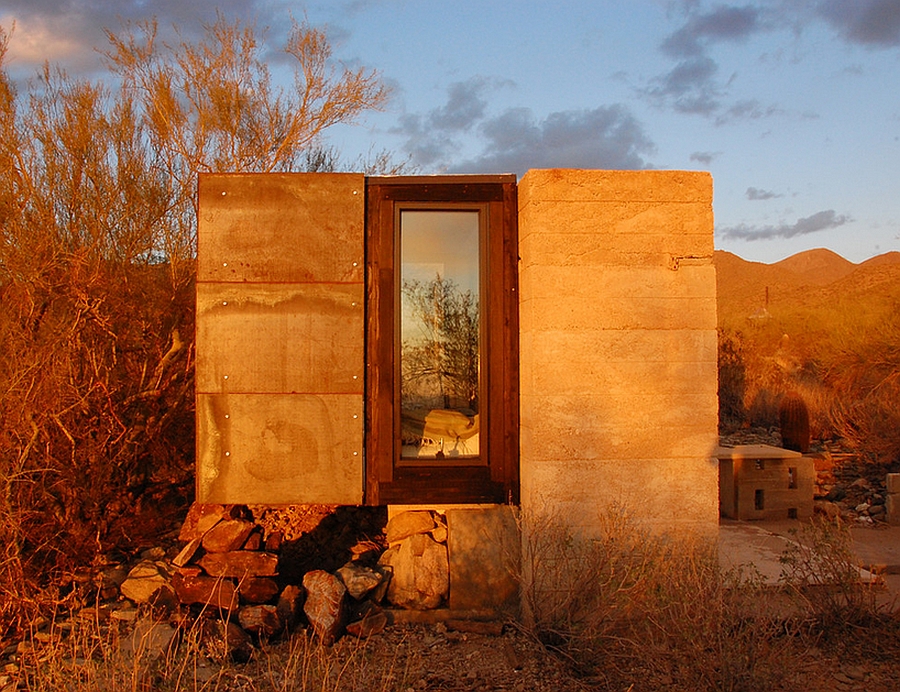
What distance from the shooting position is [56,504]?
6469 mm

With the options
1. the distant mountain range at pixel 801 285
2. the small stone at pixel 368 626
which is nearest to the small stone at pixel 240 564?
the small stone at pixel 368 626

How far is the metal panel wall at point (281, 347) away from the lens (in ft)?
18.1

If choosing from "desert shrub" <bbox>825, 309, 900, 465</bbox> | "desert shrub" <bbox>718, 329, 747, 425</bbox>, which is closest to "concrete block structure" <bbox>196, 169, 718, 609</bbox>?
"desert shrub" <bbox>825, 309, 900, 465</bbox>

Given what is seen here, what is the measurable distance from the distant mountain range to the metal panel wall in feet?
38.0

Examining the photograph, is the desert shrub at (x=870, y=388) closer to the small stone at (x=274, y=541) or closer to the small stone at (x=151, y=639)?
the small stone at (x=274, y=541)

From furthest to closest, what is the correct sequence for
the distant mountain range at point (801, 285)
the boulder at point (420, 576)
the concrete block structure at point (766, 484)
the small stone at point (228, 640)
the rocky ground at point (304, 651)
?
the distant mountain range at point (801, 285)
the concrete block structure at point (766, 484)
the boulder at point (420, 576)
the small stone at point (228, 640)
the rocky ground at point (304, 651)

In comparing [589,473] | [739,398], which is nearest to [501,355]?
[589,473]

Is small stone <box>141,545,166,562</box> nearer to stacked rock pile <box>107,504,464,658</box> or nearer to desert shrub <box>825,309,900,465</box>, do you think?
stacked rock pile <box>107,504,464,658</box>

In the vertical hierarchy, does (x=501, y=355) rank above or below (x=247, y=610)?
above

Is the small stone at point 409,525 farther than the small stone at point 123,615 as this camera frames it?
Yes

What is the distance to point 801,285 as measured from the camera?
52.3 meters

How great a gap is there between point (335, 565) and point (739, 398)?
12422mm

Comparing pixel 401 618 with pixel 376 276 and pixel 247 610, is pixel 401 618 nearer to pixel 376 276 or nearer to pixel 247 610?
pixel 247 610

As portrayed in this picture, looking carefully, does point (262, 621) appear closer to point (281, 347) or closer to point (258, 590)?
point (258, 590)
